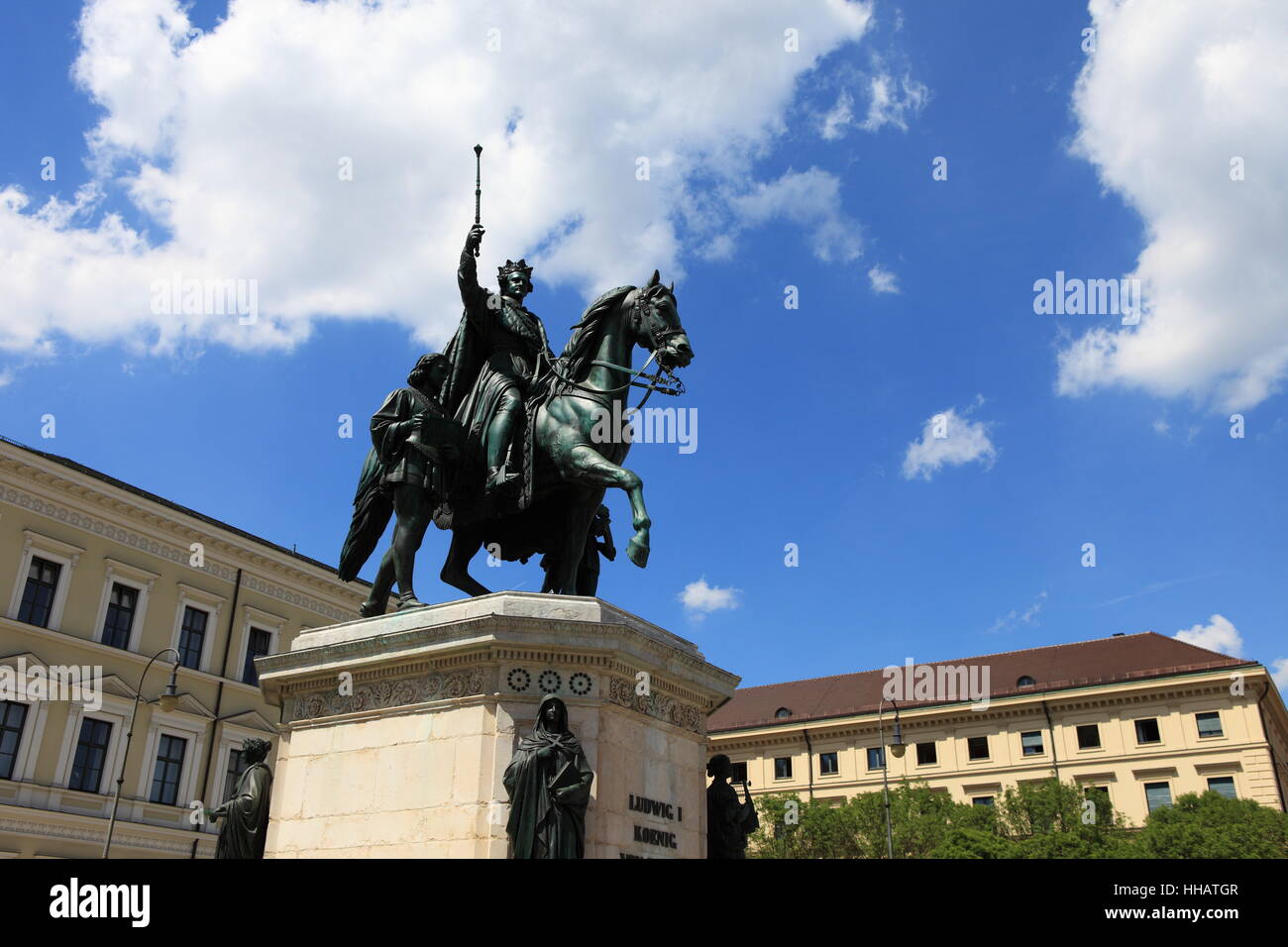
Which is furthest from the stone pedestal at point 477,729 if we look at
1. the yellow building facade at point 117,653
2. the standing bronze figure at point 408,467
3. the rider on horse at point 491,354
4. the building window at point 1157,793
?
the building window at point 1157,793

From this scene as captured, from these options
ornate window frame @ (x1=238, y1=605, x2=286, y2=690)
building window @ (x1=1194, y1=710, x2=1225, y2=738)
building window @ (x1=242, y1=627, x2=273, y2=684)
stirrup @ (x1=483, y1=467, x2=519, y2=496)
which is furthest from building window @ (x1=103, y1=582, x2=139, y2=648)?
building window @ (x1=1194, y1=710, x2=1225, y2=738)

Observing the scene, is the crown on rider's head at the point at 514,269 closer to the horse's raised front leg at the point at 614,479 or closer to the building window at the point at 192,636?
the horse's raised front leg at the point at 614,479

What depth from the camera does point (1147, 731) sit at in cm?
5922

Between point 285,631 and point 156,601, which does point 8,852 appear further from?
point 285,631

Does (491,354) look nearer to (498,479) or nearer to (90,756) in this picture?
(498,479)

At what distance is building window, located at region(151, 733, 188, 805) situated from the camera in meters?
40.3

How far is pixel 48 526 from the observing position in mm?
39094

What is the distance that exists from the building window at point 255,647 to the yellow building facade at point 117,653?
0.09m

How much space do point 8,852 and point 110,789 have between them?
13.2ft

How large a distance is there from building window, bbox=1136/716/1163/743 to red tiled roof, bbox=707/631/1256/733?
2.43 metres

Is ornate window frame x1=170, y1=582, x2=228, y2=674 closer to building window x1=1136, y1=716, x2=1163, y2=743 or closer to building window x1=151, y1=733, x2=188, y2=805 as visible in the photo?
building window x1=151, y1=733, x2=188, y2=805

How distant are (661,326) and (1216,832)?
1742 inches

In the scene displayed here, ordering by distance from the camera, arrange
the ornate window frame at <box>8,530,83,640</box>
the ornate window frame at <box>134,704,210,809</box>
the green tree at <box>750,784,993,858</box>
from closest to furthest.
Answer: the ornate window frame at <box>8,530,83,640</box>, the ornate window frame at <box>134,704,210,809</box>, the green tree at <box>750,784,993,858</box>
